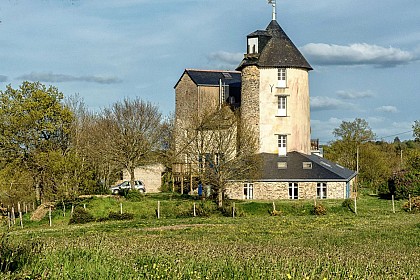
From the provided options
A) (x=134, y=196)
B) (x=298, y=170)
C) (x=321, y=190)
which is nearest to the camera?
(x=134, y=196)

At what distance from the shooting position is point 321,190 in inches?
2126

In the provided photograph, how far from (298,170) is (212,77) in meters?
17.8

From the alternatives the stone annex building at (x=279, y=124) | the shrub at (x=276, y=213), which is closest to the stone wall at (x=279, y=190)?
the stone annex building at (x=279, y=124)

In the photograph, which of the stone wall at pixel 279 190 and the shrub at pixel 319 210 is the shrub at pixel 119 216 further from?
the stone wall at pixel 279 190

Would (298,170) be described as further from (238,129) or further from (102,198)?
(102,198)

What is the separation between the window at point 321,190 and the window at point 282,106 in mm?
8145

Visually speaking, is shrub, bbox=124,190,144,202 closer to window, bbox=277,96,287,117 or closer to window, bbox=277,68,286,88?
window, bbox=277,96,287,117

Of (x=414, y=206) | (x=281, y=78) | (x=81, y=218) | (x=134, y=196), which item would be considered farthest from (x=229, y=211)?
(x=281, y=78)

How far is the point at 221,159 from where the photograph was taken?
49.5m

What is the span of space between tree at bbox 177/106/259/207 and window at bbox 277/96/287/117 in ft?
18.3

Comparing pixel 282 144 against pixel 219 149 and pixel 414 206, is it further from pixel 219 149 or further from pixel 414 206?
pixel 414 206

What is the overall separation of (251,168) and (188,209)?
30.8 ft

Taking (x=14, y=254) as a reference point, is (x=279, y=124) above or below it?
above

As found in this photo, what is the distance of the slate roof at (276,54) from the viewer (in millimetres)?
58812
